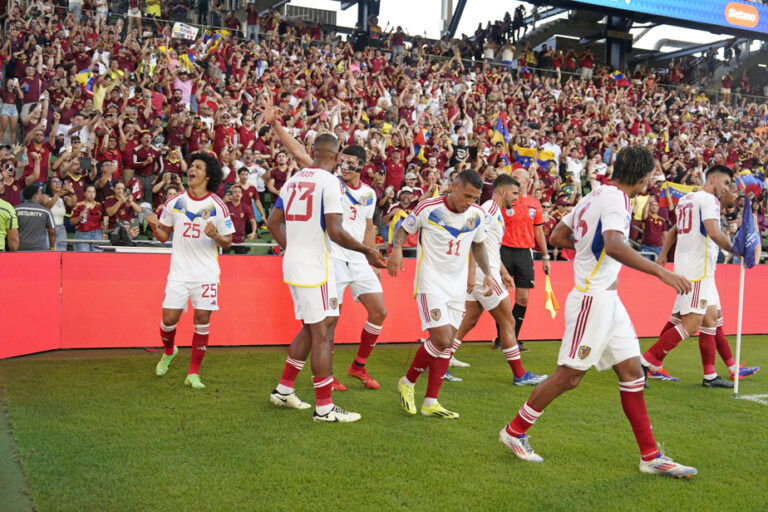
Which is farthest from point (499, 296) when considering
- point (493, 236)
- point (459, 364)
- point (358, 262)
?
point (358, 262)

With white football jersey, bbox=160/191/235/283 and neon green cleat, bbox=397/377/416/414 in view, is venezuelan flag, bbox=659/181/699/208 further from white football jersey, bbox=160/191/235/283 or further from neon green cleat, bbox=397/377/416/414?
white football jersey, bbox=160/191/235/283

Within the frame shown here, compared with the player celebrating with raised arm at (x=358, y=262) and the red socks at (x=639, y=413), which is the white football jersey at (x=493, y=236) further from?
the red socks at (x=639, y=413)

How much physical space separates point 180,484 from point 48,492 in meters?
0.74

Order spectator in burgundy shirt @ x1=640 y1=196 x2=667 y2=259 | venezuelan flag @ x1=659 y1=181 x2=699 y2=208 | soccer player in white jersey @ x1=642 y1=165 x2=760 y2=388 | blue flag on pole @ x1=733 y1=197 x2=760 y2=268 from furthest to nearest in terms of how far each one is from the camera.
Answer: venezuelan flag @ x1=659 y1=181 x2=699 y2=208, spectator in burgundy shirt @ x1=640 y1=196 x2=667 y2=259, soccer player in white jersey @ x1=642 y1=165 x2=760 y2=388, blue flag on pole @ x1=733 y1=197 x2=760 y2=268

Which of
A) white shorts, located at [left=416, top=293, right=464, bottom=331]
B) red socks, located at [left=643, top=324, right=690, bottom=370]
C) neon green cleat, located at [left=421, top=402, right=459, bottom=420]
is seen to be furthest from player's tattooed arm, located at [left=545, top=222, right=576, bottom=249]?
red socks, located at [left=643, top=324, right=690, bottom=370]

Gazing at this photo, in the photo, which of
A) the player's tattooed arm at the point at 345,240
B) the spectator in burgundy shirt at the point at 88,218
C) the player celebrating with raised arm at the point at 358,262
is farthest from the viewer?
the spectator in burgundy shirt at the point at 88,218

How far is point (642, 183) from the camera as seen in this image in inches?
185

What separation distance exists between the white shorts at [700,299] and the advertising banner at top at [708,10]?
19.2m

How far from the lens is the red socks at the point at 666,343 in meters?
7.58

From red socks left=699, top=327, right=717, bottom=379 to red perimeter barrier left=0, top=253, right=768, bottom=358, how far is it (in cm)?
353

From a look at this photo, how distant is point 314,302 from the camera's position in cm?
560

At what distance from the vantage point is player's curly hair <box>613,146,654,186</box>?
15.2 feet

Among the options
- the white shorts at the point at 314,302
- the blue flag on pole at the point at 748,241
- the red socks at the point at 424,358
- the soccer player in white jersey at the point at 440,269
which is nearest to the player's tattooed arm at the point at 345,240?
the white shorts at the point at 314,302

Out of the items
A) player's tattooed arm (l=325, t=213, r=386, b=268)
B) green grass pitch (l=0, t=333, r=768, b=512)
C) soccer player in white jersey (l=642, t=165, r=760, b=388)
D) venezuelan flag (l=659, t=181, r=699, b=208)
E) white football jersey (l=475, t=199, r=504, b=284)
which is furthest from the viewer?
venezuelan flag (l=659, t=181, r=699, b=208)
